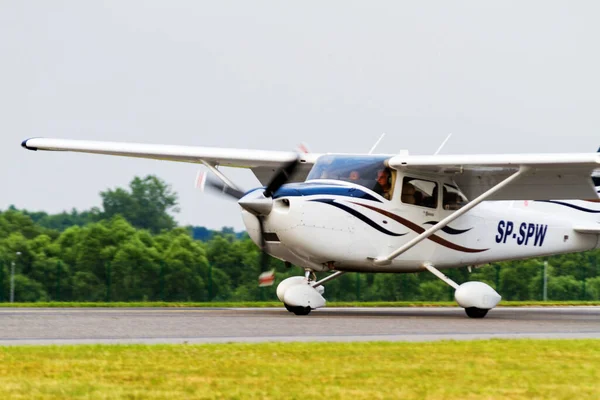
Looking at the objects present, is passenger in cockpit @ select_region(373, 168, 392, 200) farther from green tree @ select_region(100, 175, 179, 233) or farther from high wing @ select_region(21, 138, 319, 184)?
green tree @ select_region(100, 175, 179, 233)

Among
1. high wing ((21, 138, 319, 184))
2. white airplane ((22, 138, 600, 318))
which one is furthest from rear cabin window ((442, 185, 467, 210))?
high wing ((21, 138, 319, 184))

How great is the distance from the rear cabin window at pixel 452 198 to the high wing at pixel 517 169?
317 millimetres

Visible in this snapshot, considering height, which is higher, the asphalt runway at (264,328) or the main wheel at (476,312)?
the main wheel at (476,312)

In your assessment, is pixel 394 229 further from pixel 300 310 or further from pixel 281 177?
pixel 281 177

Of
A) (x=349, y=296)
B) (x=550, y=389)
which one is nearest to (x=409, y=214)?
(x=550, y=389)

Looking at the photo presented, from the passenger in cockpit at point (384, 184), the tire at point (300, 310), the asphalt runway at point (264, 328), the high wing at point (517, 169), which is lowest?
the asphalt runway at point (264, 328)

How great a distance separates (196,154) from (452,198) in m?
5.98

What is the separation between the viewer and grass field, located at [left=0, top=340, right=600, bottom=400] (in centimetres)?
963

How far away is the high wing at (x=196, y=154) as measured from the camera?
980 inches

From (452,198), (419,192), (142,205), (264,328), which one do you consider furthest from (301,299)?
(142,205)

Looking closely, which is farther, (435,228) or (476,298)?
(435,228)

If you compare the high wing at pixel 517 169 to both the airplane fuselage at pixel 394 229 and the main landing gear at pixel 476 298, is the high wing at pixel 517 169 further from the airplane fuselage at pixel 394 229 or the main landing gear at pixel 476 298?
the main landing gear at pixel 476 298

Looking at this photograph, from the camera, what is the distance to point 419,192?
22.7 m

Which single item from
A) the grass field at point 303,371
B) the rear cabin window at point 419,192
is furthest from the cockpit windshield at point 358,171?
the grass field at point 303,371
